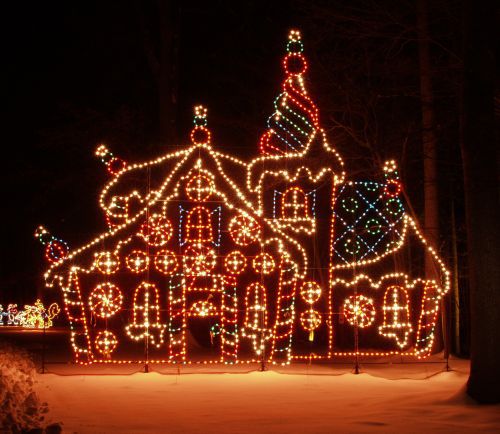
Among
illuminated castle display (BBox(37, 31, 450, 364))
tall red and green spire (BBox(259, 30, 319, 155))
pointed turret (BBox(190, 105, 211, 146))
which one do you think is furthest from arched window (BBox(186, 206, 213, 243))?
tall red and green spire (BBox(259, 30, 319, 155))

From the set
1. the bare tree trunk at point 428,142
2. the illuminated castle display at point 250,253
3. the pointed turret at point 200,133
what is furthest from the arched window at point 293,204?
the bare tree trunk at point 428,142

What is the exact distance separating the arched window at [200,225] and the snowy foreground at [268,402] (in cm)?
214

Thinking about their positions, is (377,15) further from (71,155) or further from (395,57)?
(71,155)

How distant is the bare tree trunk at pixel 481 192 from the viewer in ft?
32.9

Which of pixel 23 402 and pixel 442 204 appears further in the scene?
pixel 442 204

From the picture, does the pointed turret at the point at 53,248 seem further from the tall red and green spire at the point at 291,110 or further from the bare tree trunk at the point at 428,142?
the bare tree trunk at the point at 428,142

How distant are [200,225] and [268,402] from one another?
158 inches

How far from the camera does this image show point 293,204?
535 inches

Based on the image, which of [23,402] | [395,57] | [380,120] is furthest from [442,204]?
[23,402]

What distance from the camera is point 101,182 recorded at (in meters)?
23.8

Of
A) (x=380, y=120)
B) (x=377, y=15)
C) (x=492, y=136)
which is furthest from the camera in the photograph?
(x=380, y=120)

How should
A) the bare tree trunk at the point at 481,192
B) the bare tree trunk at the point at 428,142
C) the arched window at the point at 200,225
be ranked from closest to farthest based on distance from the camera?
the bare tree trunk at the point at 481,192
the arched window at the point at 200,225
the bare tree trunk at the point at 428,142

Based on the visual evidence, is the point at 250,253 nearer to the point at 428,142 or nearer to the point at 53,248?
the point at 428,142

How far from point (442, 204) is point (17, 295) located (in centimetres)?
4240
